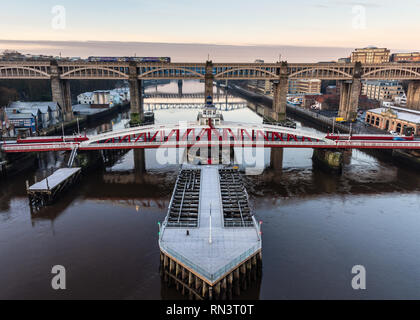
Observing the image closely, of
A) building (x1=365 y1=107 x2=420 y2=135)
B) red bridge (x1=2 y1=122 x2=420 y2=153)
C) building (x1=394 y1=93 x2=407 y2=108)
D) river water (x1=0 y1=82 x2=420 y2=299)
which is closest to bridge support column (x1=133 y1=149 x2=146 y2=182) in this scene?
river water (x1=0 y1=82 x2=420 y2=299)

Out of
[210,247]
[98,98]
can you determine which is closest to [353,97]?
[210,247]

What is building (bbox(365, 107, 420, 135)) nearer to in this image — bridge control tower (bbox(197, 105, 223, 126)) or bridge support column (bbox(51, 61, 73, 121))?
bridge control tower (bbox(197, 105, 223, 126))

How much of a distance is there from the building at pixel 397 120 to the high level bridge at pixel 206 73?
13.8 m

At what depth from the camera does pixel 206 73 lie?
97750 mm

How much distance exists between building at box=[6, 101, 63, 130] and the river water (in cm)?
3078

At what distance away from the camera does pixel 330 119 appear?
97.3 meters

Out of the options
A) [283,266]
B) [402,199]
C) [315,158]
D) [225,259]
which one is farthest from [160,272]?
[315,158]

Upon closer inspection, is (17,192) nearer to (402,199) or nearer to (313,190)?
(313,190)

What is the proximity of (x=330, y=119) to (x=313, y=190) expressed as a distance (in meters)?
58.0

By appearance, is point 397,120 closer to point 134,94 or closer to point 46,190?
point 134,94

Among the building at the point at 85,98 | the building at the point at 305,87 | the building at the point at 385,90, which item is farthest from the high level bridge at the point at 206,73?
the building at the point at 305,87

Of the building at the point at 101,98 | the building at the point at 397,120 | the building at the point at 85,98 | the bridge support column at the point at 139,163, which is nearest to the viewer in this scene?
the bridge support column at the point at 139,163

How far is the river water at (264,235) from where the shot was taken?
83.8ft

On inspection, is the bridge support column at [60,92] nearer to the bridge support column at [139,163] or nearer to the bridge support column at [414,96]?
the bridge support column at [139,163]
